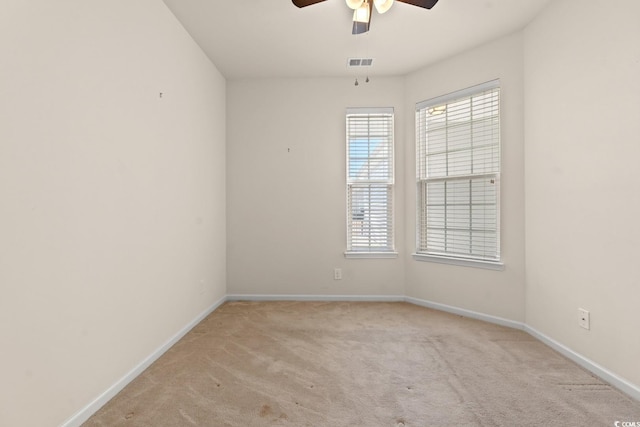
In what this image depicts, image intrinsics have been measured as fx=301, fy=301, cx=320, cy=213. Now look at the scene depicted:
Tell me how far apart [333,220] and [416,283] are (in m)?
1.27

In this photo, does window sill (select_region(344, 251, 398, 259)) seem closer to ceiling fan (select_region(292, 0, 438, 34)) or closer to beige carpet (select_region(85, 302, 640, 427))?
beige carpet (select_region(85, 302, 640, 427))

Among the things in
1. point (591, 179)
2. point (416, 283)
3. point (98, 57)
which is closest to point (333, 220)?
point (416, 283)

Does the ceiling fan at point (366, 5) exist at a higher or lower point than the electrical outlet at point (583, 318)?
higher

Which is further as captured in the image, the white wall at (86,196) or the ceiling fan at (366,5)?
the ceiling fan at (366,5)

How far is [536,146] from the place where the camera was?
8.81 feet

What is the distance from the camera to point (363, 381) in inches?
79.3

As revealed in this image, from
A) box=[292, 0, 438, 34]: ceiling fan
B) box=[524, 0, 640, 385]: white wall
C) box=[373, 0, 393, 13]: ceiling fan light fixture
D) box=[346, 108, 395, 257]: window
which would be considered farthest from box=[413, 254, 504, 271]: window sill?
box=[373, 0, 393, 13]: ceiling fan light fixture

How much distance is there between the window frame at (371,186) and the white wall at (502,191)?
0.46 metres

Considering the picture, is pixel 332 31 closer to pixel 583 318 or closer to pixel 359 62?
pixel 359 62

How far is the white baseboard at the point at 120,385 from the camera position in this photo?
5.26ft

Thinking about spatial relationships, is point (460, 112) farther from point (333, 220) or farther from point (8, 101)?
point (8, 101)

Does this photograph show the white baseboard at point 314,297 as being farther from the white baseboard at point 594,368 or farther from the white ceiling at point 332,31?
the white ceiling at point 332,31

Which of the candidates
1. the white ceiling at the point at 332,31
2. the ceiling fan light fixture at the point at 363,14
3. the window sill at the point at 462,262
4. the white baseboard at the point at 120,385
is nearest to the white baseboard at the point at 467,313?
the window sill at the point at 462,262

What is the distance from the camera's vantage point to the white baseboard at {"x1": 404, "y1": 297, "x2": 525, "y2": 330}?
9.66ft
